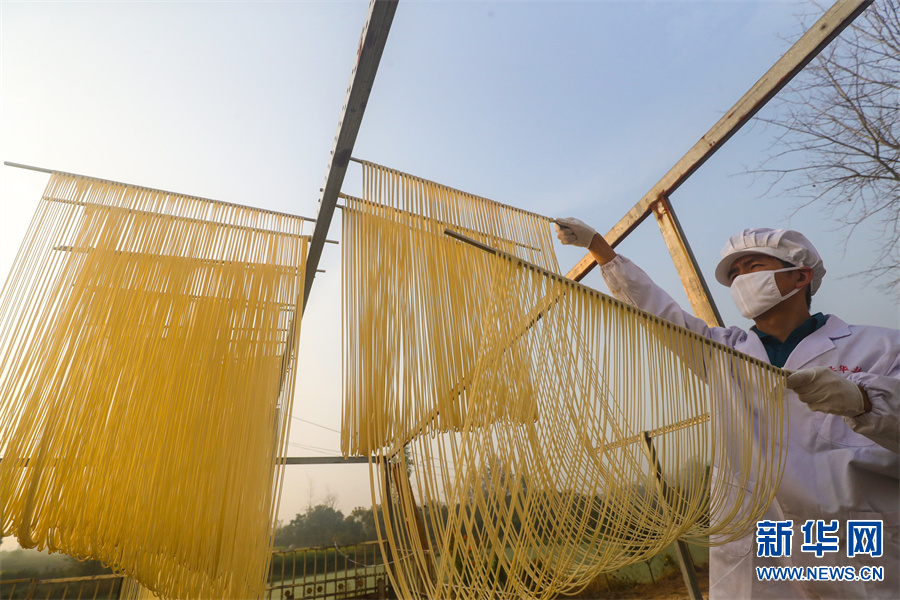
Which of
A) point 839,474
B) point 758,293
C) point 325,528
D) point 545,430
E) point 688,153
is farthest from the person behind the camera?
point 325,528

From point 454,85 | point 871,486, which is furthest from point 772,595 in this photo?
point 454,85

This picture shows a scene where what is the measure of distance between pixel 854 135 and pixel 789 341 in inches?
39.0

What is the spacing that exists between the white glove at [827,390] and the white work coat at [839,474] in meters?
0.08

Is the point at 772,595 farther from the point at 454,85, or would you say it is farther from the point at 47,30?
the point at 47,30

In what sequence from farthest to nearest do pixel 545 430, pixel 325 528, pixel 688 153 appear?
pixel 325 528 < pixel 688 153 < pixel 545 430

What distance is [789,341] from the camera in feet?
5.16

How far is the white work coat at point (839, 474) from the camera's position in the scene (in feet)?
3.72

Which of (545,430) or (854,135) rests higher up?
(854,135)

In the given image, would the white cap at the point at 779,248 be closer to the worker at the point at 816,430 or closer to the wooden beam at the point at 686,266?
the worker at the point at 816,430

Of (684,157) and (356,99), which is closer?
(356,99)

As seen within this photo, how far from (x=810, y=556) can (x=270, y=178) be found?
3.41m

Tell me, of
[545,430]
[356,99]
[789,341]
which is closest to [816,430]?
[789,341]

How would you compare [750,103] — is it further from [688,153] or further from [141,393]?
[141,393]

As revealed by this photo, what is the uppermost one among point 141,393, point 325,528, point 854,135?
point 854,135
